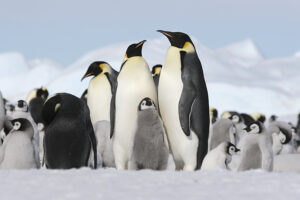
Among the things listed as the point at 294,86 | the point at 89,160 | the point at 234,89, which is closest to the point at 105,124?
the point at 89,160

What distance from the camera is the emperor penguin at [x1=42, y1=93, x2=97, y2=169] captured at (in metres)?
5.04

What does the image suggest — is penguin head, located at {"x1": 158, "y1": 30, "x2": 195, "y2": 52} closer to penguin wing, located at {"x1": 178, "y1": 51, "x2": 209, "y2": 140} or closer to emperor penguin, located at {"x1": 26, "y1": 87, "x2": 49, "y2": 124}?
penguin wing, located at {"x1": 178, "y1": 51, "x2": 209, "y2": 140}

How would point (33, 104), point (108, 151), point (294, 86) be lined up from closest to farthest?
1. point (108, 151)
2. point (33, 104)
3. point (294, 86)

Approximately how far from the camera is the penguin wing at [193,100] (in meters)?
5.95

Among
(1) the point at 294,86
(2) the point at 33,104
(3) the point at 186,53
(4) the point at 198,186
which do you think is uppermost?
(3) the point at 186,53

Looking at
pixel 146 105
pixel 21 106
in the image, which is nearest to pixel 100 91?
pixel 21 106

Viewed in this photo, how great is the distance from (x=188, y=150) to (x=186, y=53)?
114 cm

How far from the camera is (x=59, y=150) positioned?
16.6ft

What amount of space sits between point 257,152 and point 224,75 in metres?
48.7

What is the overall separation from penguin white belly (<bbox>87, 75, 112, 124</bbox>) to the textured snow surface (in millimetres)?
5321

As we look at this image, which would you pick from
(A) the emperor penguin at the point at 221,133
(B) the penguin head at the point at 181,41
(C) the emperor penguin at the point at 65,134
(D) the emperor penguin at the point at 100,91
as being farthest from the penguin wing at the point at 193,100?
(A) the emperor penguin at the point at 221,133

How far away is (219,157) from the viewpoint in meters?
6.07

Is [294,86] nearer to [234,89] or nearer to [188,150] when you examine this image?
[234,89]

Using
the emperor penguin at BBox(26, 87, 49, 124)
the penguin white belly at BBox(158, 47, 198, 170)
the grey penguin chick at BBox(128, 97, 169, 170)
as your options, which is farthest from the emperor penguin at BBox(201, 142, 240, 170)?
the emperor penguin at BBox(26, 87, 49, 124)
